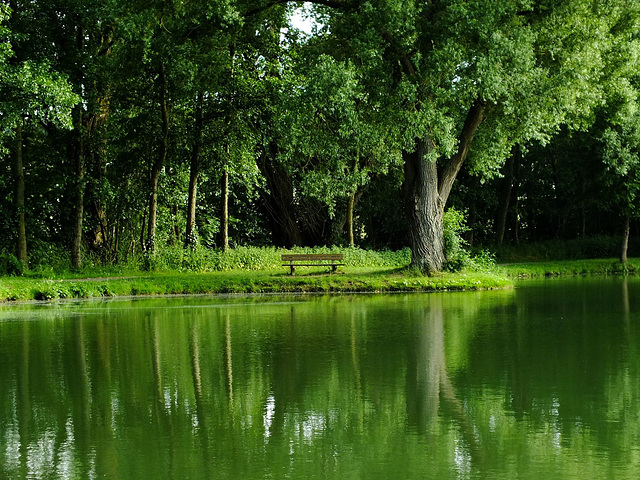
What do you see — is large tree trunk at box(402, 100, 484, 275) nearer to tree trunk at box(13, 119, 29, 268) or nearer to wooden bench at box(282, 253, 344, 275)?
wooden bench at box(282, 253, 344, 275)

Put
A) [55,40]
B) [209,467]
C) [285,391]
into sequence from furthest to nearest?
[55,40] → [285,391] → [209,467]

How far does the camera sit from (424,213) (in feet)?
91.3

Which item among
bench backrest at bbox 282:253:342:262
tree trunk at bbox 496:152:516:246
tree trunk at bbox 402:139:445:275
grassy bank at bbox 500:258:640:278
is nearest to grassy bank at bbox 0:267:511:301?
tree trunk at bbox 402:139:445:275

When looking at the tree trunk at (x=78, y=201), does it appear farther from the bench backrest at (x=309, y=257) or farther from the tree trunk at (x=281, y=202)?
the tree trunk at (x=281, y=202)

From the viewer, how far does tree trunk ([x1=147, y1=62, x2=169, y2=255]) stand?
3245 cm

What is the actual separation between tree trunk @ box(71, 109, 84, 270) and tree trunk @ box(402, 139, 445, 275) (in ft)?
38.7

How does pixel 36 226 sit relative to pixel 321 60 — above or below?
below

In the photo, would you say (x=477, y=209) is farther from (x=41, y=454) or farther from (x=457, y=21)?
(x=41, y=454)

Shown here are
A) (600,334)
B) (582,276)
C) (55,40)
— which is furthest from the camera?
(582,276)

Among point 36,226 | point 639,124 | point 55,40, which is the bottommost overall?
point 36,226

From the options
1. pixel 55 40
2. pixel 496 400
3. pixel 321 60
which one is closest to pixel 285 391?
pixel 496 400

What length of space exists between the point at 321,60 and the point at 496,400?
56.0 feet

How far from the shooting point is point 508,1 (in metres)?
24.0

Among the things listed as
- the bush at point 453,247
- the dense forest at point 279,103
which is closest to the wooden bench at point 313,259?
the dense forest at point 279,103
